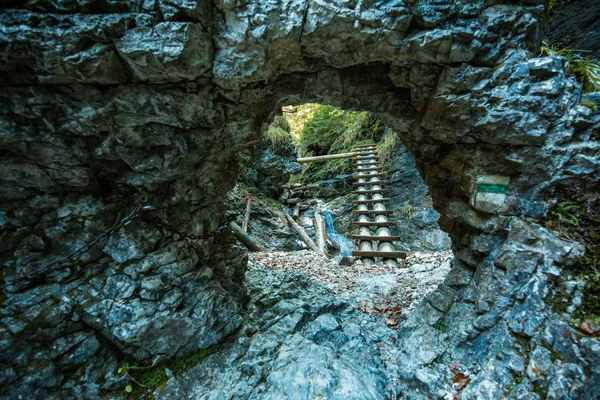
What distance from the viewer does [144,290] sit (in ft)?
8.93

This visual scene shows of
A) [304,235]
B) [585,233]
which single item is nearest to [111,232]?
[585,233]

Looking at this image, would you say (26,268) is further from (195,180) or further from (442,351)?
(442,351)

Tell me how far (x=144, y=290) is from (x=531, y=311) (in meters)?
3.81

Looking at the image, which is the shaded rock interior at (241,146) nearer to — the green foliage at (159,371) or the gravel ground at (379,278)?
the green foliage at (159,371)

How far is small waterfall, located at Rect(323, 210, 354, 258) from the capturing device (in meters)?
8.99

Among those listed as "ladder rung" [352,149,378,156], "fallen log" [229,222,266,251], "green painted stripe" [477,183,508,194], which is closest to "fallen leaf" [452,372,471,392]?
"green painted stripe" [477,183,508,194]

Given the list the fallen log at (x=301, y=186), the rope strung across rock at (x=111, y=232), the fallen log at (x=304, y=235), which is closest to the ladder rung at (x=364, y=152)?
the fallen log at (x=301, y=186)

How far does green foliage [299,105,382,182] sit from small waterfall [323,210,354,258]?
8.98 feet

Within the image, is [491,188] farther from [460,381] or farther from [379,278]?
[379,278]

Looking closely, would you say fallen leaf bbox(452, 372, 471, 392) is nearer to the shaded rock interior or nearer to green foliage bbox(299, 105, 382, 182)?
the shaded rock interior

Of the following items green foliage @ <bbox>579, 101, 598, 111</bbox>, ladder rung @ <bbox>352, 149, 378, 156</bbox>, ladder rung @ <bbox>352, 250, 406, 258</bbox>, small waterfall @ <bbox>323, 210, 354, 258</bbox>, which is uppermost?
green foliage @ <bbox>579, 101, 598, 111</bbox>

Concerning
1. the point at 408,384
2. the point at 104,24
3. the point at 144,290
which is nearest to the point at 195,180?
the point at 144,290

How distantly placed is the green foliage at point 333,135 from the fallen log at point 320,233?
3.20 m

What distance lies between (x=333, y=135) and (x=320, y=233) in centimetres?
600
